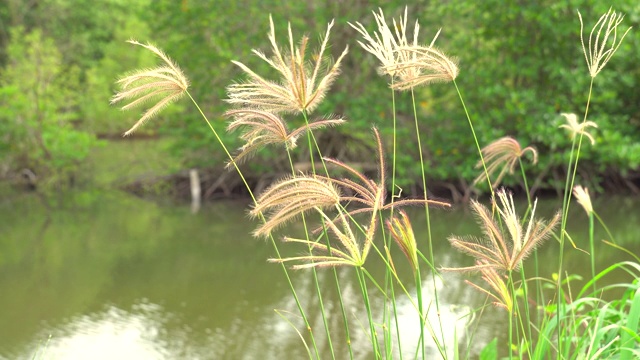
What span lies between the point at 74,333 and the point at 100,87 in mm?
11530

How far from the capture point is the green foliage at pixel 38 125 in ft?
40.4

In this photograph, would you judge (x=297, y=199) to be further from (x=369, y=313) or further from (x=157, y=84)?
(x=157, y=84)

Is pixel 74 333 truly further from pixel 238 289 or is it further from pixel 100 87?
pixel 100 87

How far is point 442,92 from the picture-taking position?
10.6 m

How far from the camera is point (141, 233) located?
8367 millimetres

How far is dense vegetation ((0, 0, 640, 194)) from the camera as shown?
375 inches

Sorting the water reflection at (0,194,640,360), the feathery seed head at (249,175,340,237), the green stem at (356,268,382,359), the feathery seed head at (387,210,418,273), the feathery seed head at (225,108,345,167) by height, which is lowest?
the water reflection at (0,194,640,360)

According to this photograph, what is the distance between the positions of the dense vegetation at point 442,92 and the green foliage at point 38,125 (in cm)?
3

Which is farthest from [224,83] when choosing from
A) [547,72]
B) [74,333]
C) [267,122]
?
[267,122]

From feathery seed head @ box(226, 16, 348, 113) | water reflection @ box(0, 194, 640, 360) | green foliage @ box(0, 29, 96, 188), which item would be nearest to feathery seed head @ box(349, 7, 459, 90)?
feathery seed head @ box(226, 16, 348, 113)

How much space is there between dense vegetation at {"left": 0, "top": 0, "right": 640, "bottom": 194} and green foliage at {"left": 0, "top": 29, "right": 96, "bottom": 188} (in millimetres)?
28

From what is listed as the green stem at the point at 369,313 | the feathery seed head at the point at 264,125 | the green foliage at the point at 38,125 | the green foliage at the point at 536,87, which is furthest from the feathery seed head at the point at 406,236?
the green foliage at the point at 38,125

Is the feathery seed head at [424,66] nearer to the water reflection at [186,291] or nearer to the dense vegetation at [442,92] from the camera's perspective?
the water reflection at [186,291]

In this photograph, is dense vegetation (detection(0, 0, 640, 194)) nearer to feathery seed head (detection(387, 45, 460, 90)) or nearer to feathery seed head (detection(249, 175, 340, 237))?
feathery seed head (detection(387, 45, 460, 90))
